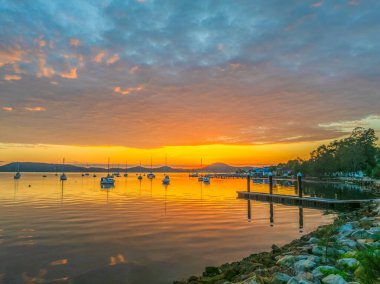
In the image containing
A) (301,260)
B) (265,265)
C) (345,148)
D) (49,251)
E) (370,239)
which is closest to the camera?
(301,260)

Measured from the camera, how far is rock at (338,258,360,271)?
31.1 ft

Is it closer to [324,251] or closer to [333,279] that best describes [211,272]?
[324,251]

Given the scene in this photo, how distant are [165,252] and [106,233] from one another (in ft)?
21.8

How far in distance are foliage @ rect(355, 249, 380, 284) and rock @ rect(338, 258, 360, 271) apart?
0.16 meters

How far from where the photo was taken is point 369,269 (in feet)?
28.5

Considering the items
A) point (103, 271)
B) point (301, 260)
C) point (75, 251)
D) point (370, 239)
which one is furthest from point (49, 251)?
point (370, 239)

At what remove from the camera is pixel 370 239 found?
13.2 m

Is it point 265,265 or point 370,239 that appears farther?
point 370,239

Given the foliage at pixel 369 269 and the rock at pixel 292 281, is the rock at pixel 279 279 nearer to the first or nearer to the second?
the rock at pixel 292 281

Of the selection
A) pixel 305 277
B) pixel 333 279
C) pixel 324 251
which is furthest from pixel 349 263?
pixel 324 251

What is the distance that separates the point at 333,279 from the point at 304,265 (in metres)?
1.81

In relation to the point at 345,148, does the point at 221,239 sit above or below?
below

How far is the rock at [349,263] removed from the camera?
31.1ft

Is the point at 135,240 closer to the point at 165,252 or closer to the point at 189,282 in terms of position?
the point at 165,252
